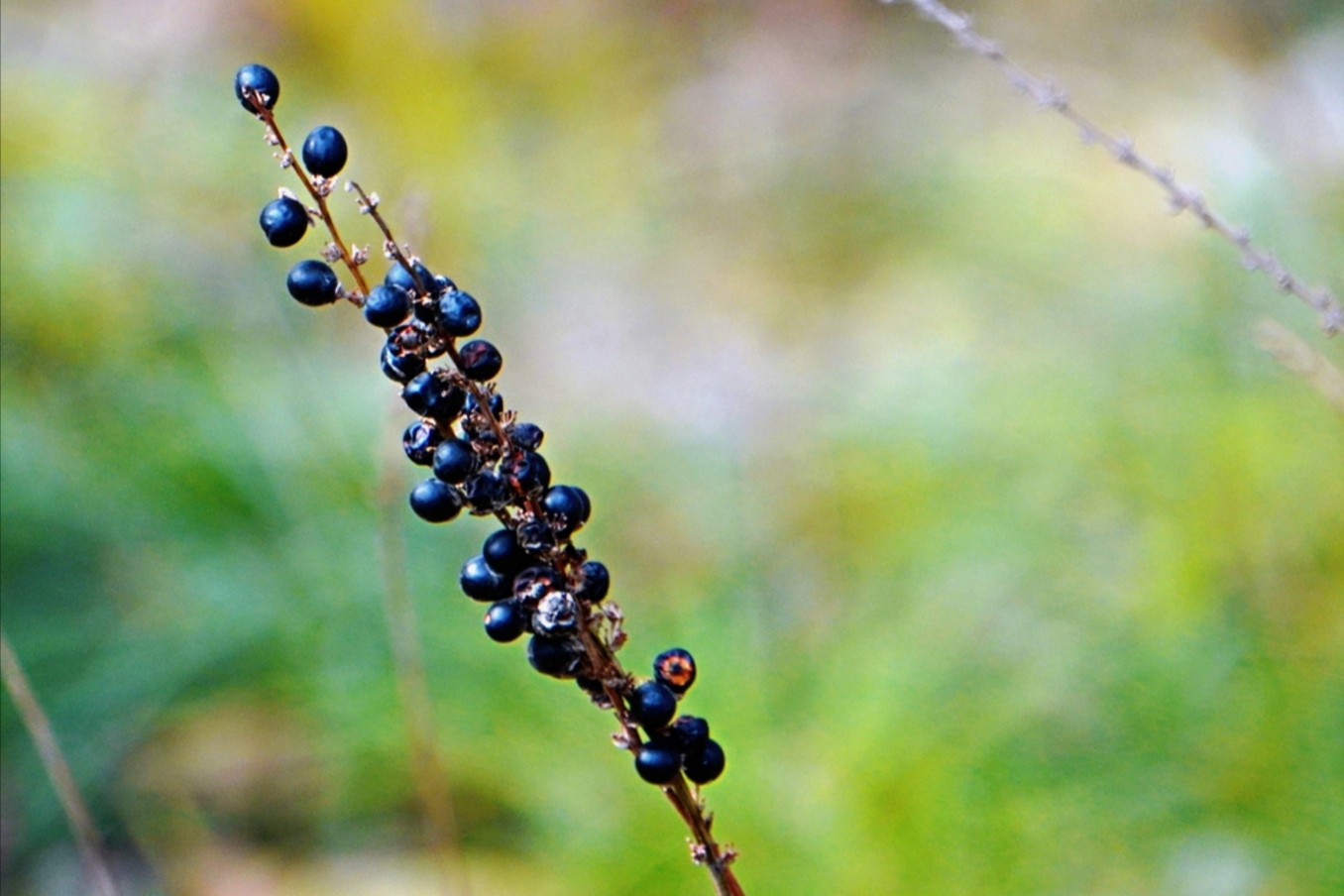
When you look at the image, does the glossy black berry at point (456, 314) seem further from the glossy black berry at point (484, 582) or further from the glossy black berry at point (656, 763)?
the glossy black berry at point (656, 763)

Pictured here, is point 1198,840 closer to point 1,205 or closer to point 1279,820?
point 1279,820

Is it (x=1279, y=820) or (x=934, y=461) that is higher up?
(x=934, y=461)

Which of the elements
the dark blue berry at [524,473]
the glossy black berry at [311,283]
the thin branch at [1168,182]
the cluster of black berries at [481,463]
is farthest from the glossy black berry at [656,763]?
the thin branch at [1168,182]

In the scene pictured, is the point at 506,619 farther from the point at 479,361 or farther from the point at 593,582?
the point at 479,361

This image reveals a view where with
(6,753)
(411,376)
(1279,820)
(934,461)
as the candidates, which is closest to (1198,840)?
(1279,820)

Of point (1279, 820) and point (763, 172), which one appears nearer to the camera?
point (1279, 820)

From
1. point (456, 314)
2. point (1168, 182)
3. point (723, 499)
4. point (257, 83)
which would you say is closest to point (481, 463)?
point (456, 314)
